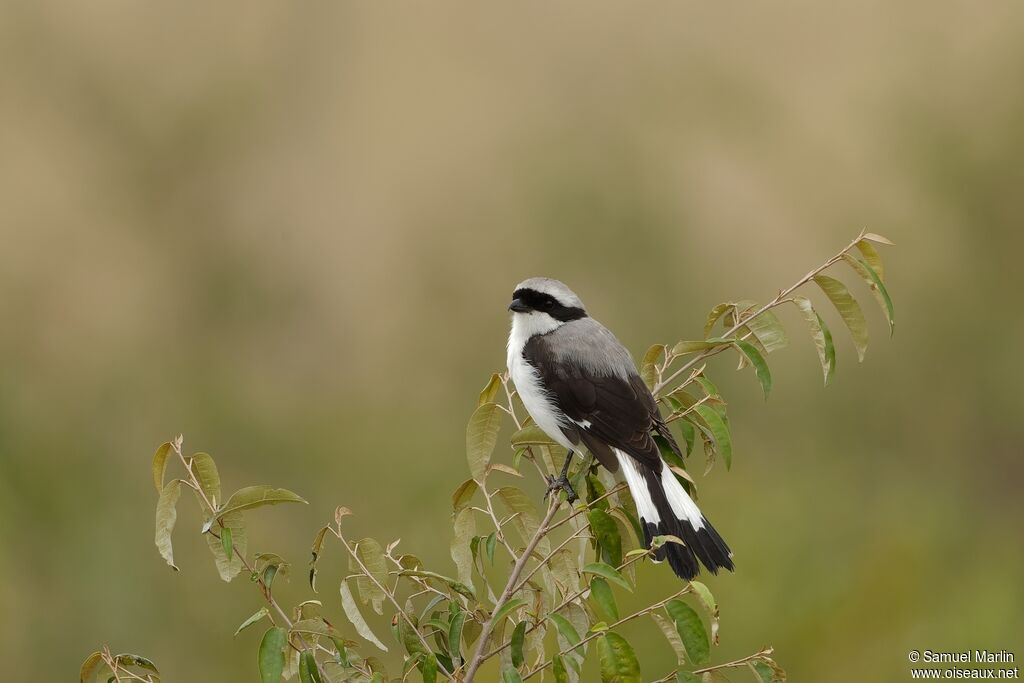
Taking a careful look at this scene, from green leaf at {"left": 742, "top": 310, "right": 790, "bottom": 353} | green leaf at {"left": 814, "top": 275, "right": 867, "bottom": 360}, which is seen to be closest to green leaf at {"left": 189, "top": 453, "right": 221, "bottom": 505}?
green leaf at {"left": 742, "top": 310, "right": 790, "bottom": 353}

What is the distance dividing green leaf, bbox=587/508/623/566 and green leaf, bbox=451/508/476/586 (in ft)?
0.66

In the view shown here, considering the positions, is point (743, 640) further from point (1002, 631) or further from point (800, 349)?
point (800, 349)

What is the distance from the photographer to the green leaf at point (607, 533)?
1387 millimetres

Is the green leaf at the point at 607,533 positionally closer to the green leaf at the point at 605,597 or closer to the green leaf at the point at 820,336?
the green leaf at the point at 605,597

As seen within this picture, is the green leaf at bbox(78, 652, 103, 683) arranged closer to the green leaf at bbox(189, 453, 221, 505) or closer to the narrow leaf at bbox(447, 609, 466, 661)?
the green leaf at bbox(189, 453, 221, 505)

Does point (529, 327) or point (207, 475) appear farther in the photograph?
point (529, 327)

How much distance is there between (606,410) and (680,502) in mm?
256

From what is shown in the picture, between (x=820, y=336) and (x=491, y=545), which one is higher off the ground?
(x=820, y=336)

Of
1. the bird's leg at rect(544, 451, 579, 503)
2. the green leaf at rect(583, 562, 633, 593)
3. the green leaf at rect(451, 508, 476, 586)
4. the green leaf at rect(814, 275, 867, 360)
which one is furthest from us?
the bird's leg at rect(544, 451, 579, 503)

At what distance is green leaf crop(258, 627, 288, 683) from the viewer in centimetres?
120

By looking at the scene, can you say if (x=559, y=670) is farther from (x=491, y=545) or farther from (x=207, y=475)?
(x=207, y=475)

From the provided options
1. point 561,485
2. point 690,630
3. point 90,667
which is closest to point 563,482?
point 561,485

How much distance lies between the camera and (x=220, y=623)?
3832 millimetres

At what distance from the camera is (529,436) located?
5.42ft
